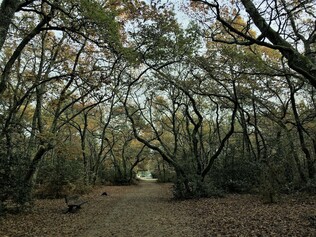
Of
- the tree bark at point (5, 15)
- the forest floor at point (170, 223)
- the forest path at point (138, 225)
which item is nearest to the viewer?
the tree bark at point (5, 15)

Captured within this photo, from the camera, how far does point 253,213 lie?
9734 mm

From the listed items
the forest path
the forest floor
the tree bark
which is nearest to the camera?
the tree bark

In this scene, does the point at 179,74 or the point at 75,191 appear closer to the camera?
the point at 75,191

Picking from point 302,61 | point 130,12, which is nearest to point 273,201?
point 302,61

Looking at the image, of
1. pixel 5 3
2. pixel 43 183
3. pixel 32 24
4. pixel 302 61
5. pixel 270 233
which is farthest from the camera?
pixel 43 183

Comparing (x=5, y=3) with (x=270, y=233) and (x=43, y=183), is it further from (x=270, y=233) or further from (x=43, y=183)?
(x=43, y=183)

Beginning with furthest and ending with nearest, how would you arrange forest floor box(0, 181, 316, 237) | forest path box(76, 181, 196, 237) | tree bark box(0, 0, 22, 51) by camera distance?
forest path box(76, 181, 196, 237) < forest floor box(0, 181, 316, 237) < tree bark box(0, 0, 22, 51)

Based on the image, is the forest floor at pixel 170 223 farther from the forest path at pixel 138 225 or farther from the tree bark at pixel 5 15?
the tree bark at pixel 5 15

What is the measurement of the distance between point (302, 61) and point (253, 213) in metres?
6.06

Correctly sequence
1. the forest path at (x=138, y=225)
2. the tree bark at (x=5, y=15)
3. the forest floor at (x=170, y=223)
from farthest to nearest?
the forest path at (x=138, y=225) < the forest floor at (x=170, y=223) < the tree bark at (x=5, y=15)

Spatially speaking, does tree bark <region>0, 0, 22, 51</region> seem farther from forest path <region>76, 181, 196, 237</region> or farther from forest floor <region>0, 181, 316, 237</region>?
forest path <region>76, 181, 196, 237</region>

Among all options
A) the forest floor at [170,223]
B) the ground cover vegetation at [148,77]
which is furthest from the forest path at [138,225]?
the ground cover vegetation at [148,77]

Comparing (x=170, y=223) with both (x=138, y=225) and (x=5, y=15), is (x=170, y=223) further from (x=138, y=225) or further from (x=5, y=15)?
(x=5, y=15)

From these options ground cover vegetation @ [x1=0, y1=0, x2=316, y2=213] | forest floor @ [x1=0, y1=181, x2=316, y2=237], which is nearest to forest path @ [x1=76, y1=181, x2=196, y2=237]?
forest floor @ [x1=0, y1=181, x2=316, y2=237]
